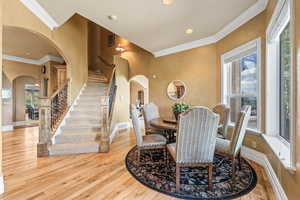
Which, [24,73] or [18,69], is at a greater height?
[18,69]

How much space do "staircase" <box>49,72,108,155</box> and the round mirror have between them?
2390mm

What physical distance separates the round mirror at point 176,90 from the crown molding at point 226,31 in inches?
41.8

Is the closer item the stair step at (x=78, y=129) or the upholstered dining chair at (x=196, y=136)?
the upholstered dining chair at (x=196, y=136)

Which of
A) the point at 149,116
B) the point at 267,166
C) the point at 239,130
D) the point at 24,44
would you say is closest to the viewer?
the point at 239,130

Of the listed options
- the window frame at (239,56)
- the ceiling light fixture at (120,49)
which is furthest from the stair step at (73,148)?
the ceiling light fixture at (120,49)

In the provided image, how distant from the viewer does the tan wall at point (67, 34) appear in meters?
2.43

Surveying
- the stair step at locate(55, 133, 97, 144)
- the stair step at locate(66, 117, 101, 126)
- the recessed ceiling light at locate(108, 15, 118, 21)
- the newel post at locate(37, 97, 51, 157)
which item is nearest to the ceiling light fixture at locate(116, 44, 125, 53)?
the recessed ceiling light at locate(108, 15, 118, 21)

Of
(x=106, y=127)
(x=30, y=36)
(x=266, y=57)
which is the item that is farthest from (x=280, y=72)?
(x=30, y=36)

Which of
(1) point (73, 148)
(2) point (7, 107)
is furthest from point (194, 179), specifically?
(2) point (7, 107)

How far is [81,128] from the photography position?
3.89 m

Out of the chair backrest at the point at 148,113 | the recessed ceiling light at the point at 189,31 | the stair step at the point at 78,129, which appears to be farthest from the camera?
the stair step at the point at 78,129

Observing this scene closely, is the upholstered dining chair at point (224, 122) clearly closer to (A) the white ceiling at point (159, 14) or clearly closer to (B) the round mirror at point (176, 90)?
(B) the round mirror at point (176, 90)

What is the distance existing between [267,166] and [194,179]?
3.87ft

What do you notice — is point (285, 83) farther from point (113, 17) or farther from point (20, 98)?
point (20, 98)
